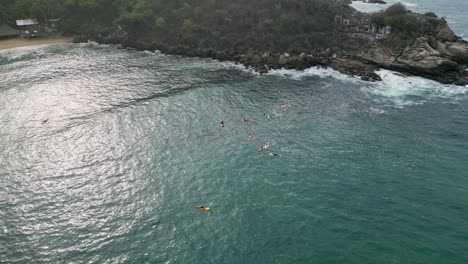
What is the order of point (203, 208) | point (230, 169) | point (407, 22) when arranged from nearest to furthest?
point (203, 208) → point (230, 169) → point (407, 22)

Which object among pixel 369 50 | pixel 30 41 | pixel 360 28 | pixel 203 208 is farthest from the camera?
pixel 30 41

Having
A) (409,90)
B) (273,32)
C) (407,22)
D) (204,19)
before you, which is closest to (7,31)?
(204,19)

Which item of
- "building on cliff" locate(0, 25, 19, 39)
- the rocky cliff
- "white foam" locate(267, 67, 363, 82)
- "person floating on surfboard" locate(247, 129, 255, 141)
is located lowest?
"person floating on surfboard" locate(247, 129, 255, 141)

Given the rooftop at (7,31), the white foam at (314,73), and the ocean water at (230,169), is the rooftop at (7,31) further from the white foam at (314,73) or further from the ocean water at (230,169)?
the white foam at (314,73)

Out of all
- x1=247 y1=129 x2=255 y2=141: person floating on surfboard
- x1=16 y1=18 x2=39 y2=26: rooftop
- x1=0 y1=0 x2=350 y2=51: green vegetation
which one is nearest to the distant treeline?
x1=0 y1=0 x2=350 y2=51: green vegetation

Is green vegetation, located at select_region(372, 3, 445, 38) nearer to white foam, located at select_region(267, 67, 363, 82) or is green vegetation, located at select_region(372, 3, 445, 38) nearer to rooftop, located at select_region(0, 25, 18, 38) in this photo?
white foam, located at select_region(267, 67, 363, 82)

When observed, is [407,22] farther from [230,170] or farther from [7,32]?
[7,32]

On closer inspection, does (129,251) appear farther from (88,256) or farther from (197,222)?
(197,222)
